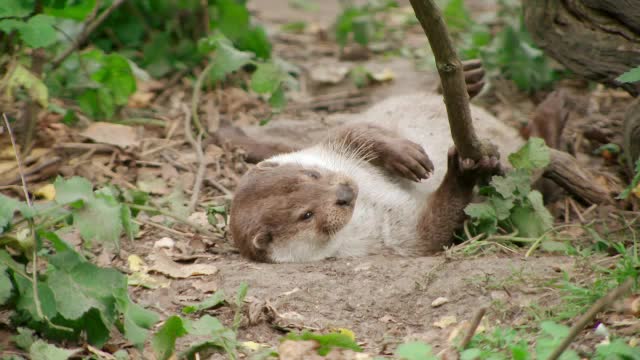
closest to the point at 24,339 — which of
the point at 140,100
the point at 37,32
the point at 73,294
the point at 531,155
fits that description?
the point at 73,294

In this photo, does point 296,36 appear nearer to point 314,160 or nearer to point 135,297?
point 314,160

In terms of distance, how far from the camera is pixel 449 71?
312 cm

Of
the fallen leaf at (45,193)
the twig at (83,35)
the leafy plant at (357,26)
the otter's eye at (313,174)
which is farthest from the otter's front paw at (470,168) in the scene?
the leafy plant at (357,26)

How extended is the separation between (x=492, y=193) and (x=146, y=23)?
10.5ft

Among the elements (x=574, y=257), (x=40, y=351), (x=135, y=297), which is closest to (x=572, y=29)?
(x=574, y=257)

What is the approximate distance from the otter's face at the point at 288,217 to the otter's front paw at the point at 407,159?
31cm

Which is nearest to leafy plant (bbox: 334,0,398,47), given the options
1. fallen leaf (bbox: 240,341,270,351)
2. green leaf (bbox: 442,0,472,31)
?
green leaf (bbox: 442,0,472,31)

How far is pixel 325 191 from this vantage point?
4.13m

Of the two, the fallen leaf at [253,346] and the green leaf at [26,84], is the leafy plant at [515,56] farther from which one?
the fallen leaf at [253,346]

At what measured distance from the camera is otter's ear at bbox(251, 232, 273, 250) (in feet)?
13.3

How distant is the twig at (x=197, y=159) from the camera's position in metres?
4.69

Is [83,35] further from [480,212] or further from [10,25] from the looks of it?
[480,212]

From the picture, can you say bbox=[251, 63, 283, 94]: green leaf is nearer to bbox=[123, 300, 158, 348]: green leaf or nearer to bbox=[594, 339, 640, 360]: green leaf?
bbox=[123, 300, 158, 348]: green leaf

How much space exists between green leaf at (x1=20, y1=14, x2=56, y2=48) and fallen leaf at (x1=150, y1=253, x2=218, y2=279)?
1.16m
